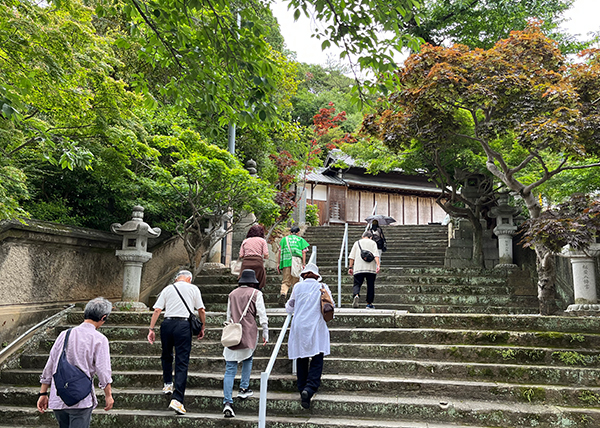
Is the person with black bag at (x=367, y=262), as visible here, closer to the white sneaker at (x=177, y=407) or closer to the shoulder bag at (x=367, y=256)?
the shoulder bag at (x=367, y=256)

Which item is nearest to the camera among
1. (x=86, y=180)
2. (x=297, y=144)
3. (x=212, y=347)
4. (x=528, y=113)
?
(x=212, y=347)

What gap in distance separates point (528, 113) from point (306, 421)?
6594mm

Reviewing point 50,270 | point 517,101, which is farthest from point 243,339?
point 517,101

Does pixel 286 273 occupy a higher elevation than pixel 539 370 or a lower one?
higher

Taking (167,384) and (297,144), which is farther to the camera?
(297,144)

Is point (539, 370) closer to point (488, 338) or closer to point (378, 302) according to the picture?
point (488, 338)

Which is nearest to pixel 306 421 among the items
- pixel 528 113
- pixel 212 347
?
pixel 212 347

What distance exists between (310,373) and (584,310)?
495cm

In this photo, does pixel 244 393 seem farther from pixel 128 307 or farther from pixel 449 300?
pixel 449 300

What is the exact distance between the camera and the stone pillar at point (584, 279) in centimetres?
737

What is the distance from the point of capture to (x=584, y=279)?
7.50m

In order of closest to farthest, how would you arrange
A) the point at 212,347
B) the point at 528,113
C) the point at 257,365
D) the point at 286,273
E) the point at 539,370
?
the point at 539,370
the point at 257,365
the point at 212,347
the point at 528,113
the point at 286,273

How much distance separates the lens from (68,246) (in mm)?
8289

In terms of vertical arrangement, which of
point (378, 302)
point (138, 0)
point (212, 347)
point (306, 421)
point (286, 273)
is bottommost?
point (306, 421)
